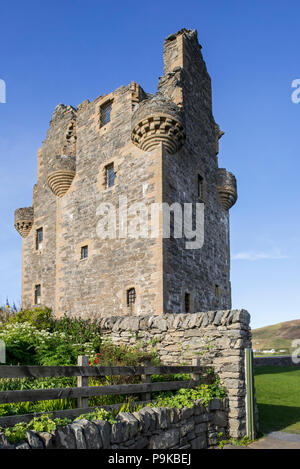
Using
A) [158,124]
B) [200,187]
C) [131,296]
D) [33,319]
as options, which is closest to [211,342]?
[33,319]

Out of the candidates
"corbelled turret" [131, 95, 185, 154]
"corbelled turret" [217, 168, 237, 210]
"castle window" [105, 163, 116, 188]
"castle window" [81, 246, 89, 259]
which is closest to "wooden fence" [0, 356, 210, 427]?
"corbelled turret" [131, 95, 185, 154]

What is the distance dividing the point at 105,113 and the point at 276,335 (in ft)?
165

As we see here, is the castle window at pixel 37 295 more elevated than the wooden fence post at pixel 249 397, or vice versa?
the castle window at pixel 37 295

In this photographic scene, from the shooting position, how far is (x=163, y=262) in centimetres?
1498

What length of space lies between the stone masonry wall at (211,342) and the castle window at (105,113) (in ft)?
38.5

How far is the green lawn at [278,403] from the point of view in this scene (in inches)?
396

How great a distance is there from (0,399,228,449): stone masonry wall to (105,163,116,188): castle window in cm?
1173

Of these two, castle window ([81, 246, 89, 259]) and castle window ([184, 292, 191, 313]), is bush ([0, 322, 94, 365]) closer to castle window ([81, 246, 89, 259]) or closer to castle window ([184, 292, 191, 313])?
castle window ([184, 292, 191, 313])

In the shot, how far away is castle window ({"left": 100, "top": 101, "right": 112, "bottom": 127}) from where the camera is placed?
1955 centimetres

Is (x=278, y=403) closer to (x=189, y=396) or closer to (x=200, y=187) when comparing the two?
(x=189, y=396)

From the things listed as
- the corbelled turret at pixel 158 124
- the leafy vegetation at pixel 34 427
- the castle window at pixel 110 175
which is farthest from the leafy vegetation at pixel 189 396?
the castle window at pixel 110 175

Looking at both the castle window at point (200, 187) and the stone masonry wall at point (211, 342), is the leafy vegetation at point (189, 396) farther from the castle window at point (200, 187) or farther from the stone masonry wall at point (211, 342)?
the castle window at point (200, 187)
